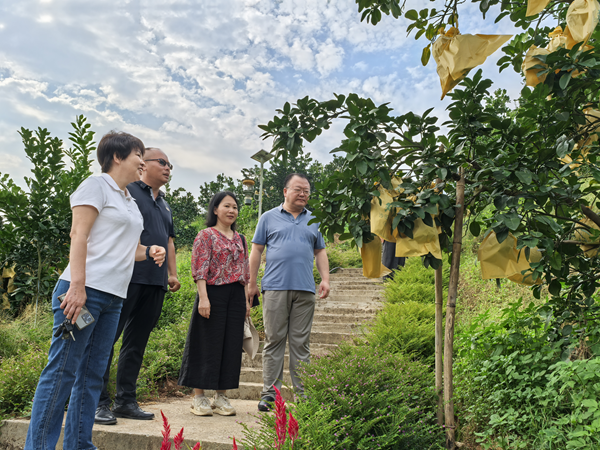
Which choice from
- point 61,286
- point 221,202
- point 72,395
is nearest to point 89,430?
point 72,395

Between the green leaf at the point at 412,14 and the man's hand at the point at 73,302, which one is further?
the green leaf at the point at 412,14

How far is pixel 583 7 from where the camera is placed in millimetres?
1574

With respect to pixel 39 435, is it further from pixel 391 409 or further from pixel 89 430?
pixel 391 409

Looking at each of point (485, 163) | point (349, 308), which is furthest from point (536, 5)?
point (349, 308)

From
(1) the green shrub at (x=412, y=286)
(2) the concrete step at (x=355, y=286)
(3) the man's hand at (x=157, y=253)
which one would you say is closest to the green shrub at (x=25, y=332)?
(3) the man's hand at (x=157, y=253)

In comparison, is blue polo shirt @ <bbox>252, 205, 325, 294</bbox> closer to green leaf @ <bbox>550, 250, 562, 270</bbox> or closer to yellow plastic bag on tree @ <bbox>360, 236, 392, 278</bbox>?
yellow plastic bag on tree @ <bbox>360, 236, 392, 278</bbox>

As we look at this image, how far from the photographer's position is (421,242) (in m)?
1.85

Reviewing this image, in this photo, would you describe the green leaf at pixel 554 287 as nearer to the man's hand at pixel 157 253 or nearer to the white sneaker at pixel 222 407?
the man's hand at pixel 157 253

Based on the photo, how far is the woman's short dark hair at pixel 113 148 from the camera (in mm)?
2182

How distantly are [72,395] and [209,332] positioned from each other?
1.09 metres

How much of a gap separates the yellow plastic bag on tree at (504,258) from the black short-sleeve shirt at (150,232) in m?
2.00

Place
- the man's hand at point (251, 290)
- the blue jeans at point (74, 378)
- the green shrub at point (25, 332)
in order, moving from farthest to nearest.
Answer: the green shrub at point (25, 332) < the man's hand at point (251, 290) < the blue jeans at point (74, 378)

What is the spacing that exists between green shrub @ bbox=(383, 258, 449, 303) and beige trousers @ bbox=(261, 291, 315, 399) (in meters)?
2.50

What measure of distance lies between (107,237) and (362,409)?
160 centimetres
